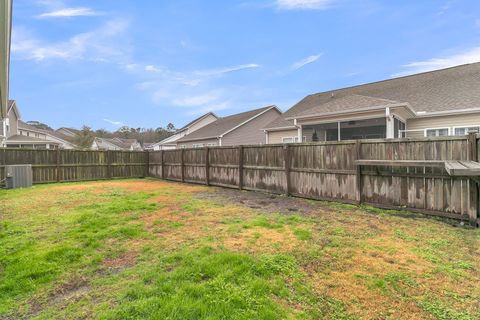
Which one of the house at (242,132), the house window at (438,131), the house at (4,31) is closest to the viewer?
the house at (4,31)

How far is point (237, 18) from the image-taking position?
14.0 meters

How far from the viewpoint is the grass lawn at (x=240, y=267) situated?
2.32 meters

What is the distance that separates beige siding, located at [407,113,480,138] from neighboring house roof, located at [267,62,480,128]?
0.39m

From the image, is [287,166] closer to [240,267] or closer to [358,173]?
[358,173]

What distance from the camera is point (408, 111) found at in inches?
445

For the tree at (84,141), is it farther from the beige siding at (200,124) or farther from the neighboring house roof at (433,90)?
the neighboring house roof at (433,90)

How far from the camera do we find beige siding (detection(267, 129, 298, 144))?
16441mm

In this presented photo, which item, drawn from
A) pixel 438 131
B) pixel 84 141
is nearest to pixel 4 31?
pixel 438 131

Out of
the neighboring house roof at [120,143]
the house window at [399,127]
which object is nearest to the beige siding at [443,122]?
the house window at [399,127]

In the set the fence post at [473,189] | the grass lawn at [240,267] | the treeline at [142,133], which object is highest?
the treeline at [142,133]

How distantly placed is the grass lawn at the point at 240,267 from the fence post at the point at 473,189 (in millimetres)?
407

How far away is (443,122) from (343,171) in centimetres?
814

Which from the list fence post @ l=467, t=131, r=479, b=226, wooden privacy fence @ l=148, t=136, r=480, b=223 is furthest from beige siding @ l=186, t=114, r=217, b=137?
fence post @ l=467, t=131, r=479, b=226

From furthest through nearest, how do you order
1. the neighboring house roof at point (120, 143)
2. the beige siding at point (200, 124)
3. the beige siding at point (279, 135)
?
1. the neighboring house roof at point (120, 143)
2. the beige siding at point (200, 124)
3. the beige siding at point (279, 135)
